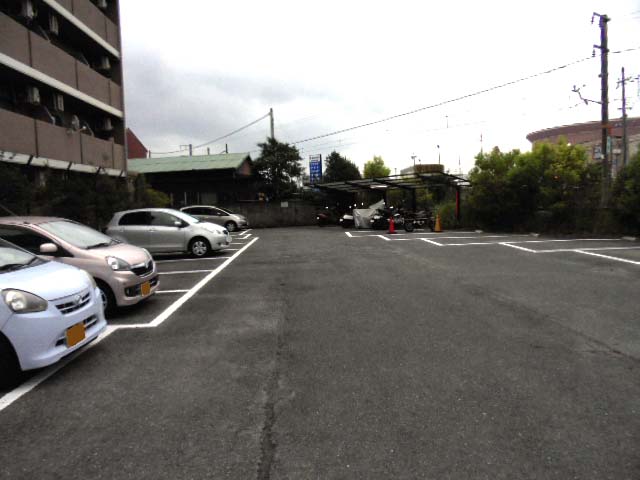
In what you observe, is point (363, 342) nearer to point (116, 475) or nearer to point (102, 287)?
point (116, 475)

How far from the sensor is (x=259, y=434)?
3.03 metres

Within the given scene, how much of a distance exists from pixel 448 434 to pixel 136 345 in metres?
3.52

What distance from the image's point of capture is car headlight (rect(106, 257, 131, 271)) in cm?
632

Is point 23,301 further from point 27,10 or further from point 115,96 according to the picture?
point 115,96

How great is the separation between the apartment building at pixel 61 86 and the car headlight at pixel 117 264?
7.07m

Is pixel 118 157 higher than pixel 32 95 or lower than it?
lower

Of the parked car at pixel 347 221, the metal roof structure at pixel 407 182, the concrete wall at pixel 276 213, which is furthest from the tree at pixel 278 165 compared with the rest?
the parked car at pixel 347 221

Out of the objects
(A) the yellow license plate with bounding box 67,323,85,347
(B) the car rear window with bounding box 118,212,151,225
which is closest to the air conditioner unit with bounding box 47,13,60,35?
→ (B) the car rear window with bounding box 118,212,151,225

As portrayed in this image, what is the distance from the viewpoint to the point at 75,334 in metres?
4.31

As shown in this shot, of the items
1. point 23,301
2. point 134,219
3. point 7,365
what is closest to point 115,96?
point 134,219

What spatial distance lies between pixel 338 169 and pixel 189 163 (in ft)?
56.5

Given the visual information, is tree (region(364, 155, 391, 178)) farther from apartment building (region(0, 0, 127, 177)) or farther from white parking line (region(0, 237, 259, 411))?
white parking line (region(0, 237, 259, 411))

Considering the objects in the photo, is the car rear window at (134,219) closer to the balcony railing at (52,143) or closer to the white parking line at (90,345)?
the balcony railing at (52,143)

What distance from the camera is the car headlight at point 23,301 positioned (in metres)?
3.84
